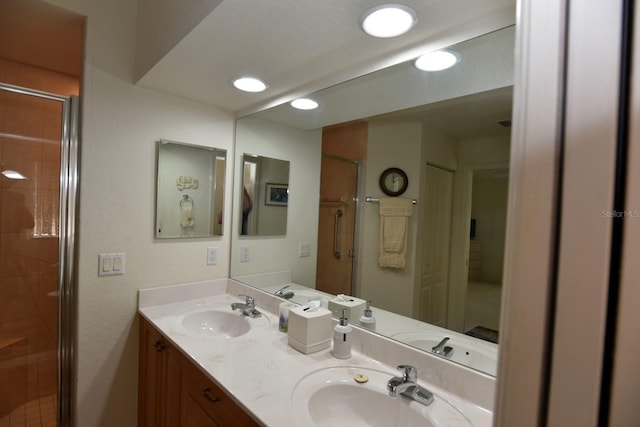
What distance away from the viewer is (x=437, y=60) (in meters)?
1.10

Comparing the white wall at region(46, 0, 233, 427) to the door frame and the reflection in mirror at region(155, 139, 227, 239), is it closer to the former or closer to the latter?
the reflection in mirror at region(155, 139, 227, 239)

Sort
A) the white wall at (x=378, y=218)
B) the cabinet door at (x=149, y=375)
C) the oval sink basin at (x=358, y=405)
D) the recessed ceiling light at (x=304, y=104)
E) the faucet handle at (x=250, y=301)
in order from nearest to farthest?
the oval sink basin at (x=358, y=405) < the white wall at (x=378, y=218) < the cabinet door at (x=149, y=375) < the recessed ceiling light at (x=304, y=104) < the faucet handle at (x=250, y=301)

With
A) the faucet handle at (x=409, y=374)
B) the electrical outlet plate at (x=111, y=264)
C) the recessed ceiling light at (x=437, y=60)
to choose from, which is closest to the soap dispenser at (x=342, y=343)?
the faucet handle at (x=409, y=374)

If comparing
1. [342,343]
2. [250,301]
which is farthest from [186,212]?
A: [342,343]

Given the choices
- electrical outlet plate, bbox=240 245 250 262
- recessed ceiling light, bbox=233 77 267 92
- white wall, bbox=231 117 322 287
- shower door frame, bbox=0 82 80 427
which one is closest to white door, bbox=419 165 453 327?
white wall, bbox=231 117 322 287

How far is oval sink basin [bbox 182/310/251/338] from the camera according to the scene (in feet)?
5.35

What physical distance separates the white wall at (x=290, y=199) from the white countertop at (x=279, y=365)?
38cm

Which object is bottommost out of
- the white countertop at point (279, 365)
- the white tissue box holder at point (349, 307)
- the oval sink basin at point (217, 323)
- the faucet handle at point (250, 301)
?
the oval sink basin at point (217, 323)

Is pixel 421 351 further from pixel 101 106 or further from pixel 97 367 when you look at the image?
pixel 101 106

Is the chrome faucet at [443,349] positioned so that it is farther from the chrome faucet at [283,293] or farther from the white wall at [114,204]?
the white wall at [114,204]

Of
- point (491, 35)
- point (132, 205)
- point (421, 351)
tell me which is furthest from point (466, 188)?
point (132, 205)

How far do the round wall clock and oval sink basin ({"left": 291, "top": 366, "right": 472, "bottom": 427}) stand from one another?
74cm

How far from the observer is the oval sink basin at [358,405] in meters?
0.89

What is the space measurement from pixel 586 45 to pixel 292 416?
97 cm
